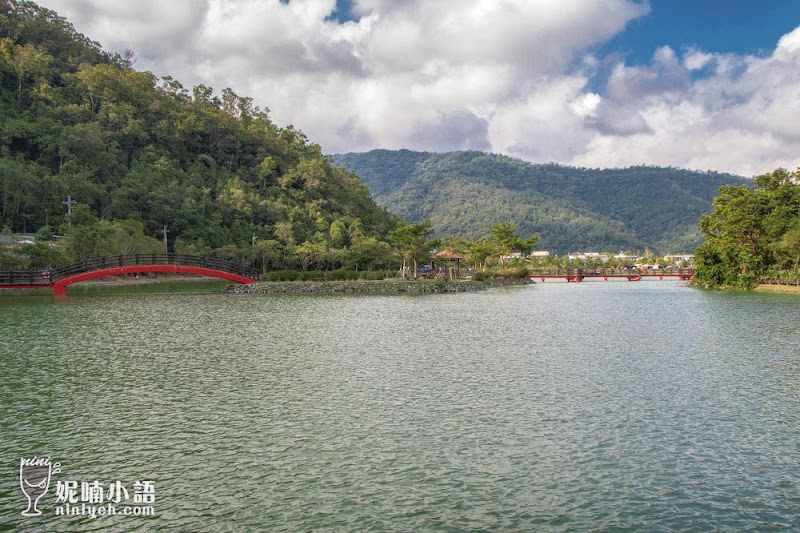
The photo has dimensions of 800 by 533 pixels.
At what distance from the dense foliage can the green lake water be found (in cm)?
3286

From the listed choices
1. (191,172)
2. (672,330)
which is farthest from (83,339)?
(191,172)

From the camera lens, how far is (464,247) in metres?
77.4

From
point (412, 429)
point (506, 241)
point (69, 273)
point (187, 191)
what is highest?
point (187, 191)

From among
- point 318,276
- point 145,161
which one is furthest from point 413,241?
point 145,161

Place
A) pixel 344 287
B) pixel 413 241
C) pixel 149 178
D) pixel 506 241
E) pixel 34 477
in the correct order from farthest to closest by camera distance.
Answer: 1. pixel 506 241
2. pixel 149 178
3. pixel 413 241
4. pixel 344 287
5. pixel 34 477

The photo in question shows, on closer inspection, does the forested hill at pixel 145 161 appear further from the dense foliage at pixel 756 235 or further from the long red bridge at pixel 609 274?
the dense foliage at pixel 756 235

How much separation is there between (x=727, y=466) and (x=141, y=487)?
816cm

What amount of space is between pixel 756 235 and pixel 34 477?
190 feet

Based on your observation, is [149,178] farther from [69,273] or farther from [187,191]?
[69,273]

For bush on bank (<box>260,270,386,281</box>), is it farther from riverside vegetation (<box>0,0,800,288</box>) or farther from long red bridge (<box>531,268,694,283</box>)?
long red bridge (<box>531,268,694,283</box>)

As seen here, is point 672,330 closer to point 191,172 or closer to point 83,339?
point 83,339

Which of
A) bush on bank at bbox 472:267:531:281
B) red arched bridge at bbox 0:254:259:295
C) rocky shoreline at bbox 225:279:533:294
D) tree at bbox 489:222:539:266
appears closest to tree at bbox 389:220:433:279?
rocky shoreline at bbox 225:279:533:294

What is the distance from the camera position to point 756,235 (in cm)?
5156

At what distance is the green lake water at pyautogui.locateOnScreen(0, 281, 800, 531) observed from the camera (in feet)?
22.5
